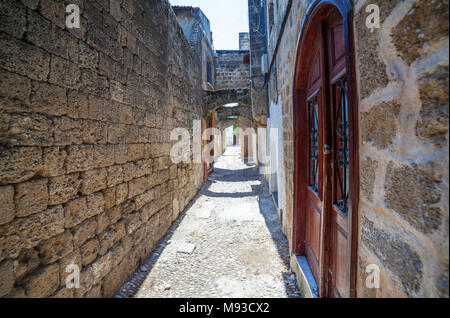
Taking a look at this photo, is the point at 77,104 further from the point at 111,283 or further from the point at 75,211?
the point at 111,283

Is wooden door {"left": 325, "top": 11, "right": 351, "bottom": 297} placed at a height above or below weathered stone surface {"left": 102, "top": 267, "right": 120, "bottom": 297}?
above

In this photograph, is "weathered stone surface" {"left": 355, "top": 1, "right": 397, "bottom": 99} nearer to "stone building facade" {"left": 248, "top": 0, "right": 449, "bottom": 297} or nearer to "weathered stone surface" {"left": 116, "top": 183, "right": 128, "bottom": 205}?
"stone building facade" {"left": 248, "top": 0, "right": 449, "bottom": 297}

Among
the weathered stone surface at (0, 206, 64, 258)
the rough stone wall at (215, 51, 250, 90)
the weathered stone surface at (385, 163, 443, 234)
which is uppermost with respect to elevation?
the rough stone wall at (215, 51, 250, 90)

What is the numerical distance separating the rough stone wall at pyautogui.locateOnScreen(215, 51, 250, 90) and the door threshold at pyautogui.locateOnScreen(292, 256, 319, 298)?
12131mm

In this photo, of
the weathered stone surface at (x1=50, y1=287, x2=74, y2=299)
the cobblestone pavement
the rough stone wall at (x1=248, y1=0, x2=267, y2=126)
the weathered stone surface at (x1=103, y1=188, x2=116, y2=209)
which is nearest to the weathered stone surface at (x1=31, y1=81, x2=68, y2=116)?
the weathered stone surface at (x1=103, y1=188, x2=116, y2=209)

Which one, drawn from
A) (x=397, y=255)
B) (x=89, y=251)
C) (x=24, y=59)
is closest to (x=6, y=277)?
(x=89, y=251)

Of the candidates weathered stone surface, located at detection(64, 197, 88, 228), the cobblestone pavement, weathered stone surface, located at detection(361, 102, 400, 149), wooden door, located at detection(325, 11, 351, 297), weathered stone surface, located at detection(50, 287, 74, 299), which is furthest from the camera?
the cobblestone pavement

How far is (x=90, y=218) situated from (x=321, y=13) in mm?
2738

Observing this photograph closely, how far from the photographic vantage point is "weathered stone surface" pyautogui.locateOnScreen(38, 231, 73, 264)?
62.1 inches

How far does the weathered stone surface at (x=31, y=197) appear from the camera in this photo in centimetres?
142

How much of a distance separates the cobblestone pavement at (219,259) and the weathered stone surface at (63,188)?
1.31 metres

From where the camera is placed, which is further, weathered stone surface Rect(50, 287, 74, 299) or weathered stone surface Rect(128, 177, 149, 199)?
weathered stone surface Rect(128, 177, 149, 199)

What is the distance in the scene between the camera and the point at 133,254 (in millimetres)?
2785

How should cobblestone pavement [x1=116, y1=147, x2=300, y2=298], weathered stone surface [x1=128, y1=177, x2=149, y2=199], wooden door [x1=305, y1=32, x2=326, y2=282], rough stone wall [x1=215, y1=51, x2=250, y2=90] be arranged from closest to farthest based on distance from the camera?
wooden door [x1=305, y1=32, x2=326, y2=282], cobblestone pavement [x1=116, y1=147, x2=300, y2=298], weathered stone surface [x1=128, y1=177, x2=149, y2=199], rough stone wall [x1=215, y1=51, x2=250, y2=90]
